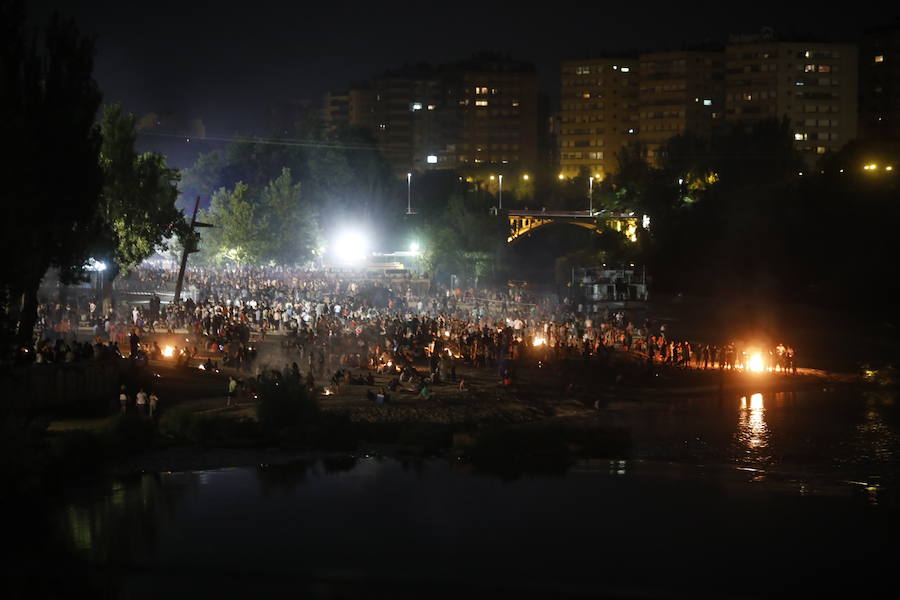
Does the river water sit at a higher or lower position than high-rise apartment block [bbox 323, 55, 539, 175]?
lower

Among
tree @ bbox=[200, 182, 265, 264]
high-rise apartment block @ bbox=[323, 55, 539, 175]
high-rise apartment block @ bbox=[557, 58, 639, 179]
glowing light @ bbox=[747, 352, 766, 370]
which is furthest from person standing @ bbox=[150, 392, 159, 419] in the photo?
high-rise apartment block @ bbox=[323, 55, 539, 175]

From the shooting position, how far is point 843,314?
206 ft

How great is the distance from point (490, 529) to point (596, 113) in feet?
484

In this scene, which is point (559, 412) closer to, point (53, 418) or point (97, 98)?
point (53, 418)

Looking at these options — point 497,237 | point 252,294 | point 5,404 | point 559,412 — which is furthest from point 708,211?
point 5,404

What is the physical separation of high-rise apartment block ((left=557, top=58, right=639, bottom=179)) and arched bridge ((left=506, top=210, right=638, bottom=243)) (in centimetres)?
4624

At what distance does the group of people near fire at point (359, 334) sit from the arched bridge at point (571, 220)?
46281 mm

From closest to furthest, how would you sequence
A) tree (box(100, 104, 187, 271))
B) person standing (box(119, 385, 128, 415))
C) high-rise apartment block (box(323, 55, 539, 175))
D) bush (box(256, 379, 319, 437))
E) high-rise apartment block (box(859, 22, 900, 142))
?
person standing (box(119, 385, 128, 415)) → bush (box(256, 379, 319, 437)) → tree (box(100, 104, 187, 271)) → high-rise apartment block (box(859, 22, 900, 142)) → high-rise apartment block (box(323, 55, 539, 175))

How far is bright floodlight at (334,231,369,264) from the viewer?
315ft

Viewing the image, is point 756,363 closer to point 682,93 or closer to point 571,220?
point 571,220

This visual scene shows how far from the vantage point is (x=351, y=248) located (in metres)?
98.1

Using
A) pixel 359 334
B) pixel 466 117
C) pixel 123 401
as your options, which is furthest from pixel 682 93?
pixel 123 401

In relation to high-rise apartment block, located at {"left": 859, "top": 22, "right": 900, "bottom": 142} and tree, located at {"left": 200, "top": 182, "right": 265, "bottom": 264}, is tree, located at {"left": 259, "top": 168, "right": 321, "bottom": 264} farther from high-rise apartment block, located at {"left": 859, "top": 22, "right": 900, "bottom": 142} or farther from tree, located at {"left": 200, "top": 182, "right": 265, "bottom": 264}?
high-rise apartment block, located at {"left": 859, "top": 22, "right": 900, "bottom": 142}

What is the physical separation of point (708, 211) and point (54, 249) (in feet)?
224
